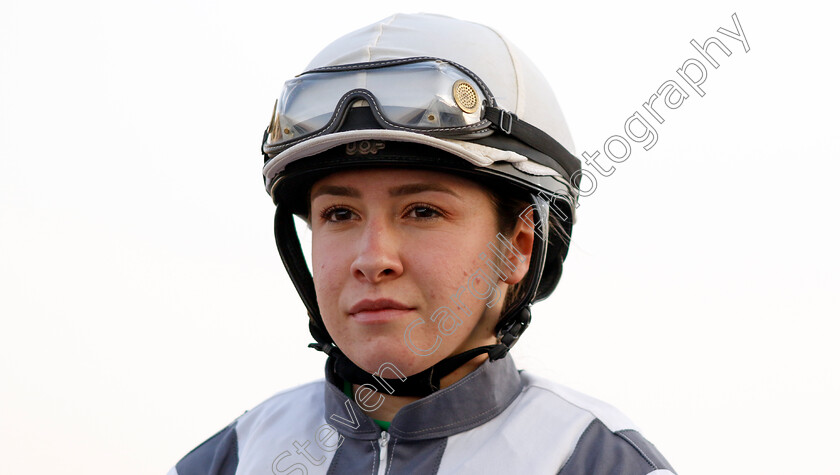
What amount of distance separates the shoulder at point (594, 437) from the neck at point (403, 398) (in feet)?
0.60

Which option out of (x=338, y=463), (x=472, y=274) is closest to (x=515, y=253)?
(x=472, y=274)

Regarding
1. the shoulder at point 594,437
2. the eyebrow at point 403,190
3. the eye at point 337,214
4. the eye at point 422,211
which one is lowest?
the shoulder at point 594,437

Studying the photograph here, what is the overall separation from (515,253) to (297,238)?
0.87 meters

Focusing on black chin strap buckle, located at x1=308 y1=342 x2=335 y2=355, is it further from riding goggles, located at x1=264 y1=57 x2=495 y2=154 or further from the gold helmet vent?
the gold helmet vent

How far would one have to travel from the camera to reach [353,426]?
255 centimetres

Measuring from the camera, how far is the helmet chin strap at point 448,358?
252 centimetres

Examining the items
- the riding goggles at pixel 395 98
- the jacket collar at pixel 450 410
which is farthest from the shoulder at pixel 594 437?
the riding goggles at pixel 395 98

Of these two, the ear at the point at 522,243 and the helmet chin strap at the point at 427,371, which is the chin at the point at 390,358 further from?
the ear at the point at 522,243

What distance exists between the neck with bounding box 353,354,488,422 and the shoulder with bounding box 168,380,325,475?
0.25 meters

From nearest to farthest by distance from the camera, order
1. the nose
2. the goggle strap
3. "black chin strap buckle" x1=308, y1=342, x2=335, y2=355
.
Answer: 1. the nose
2. the goggle strap
3. "black chin strap buckle" x1=308, y1=342, x2=335, y2=355

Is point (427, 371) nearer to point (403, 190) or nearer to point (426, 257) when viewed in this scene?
point (426, 257)

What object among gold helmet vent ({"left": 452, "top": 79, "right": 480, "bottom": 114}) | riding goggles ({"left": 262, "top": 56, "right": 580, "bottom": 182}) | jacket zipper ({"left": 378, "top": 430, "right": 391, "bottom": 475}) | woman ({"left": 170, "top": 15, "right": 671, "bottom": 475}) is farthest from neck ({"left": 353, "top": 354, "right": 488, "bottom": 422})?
gold helmet vent ({"left": 452, "top": 79, "right": 480, "bottom": 114})

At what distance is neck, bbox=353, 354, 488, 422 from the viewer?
2564 millimetres

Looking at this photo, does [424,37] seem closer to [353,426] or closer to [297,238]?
[297,238]
